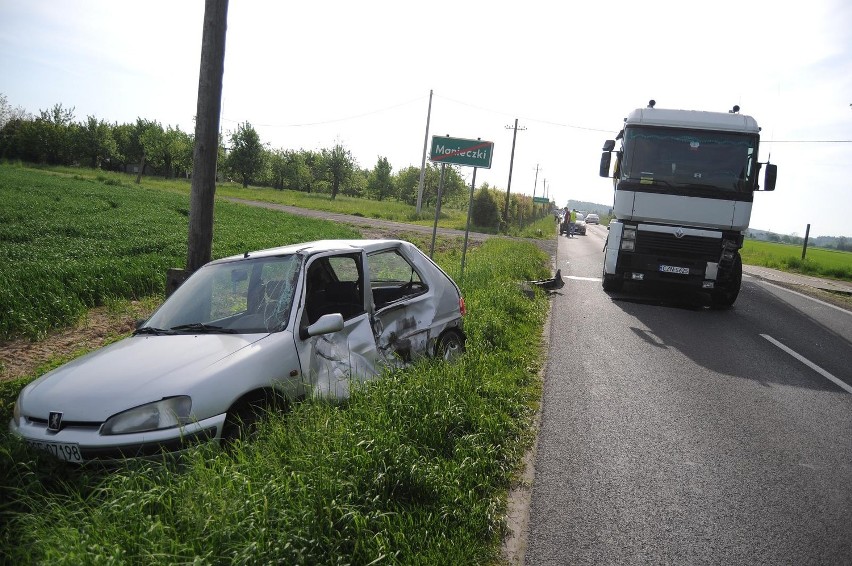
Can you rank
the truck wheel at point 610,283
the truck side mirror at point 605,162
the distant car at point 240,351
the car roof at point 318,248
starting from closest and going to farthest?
the distant car at point 240,351 → the car roof at point 318,248 → the truck side mirror at point 605,162 → the truck wheel at point 610,283

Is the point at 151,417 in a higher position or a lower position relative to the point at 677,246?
lower

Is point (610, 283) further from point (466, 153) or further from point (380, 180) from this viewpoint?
point (380, 180)

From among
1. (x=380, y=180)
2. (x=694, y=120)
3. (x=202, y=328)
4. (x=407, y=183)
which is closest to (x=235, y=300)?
(x=202, y=328)

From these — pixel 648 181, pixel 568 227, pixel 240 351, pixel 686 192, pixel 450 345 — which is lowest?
pixel 450 345

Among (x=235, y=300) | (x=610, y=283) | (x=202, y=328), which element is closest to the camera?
(x=202, y=328)

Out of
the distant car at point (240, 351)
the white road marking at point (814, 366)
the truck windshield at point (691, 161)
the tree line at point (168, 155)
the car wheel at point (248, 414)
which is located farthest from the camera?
the tree line at point (168, 155)

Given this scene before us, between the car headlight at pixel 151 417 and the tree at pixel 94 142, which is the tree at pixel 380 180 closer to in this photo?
the tree at pixel 94 142

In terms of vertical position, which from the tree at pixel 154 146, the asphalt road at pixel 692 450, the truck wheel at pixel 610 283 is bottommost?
the asphalt road at pixel 692 450

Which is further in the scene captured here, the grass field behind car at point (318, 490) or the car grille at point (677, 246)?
the car grille at point (677, 246)

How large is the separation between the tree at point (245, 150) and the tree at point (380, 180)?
33.1m

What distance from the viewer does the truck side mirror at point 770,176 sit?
36.8ft

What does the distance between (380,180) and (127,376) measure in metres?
110

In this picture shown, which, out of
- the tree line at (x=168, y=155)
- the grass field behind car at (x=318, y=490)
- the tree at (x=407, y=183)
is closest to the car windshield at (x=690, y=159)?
the grass field behind car at (x=318, y=490)

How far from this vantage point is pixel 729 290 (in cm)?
1235
